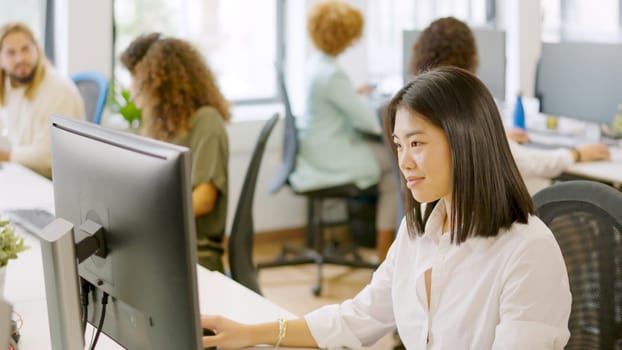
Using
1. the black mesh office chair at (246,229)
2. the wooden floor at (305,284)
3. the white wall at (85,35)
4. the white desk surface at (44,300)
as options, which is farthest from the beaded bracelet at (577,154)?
the white wall at (85,35)

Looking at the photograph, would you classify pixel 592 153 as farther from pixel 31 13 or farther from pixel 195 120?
pixel 31 13

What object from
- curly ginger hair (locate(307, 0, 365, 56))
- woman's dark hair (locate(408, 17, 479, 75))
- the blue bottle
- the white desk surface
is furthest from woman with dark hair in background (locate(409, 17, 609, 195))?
the white desk surface

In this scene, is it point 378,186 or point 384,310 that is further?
point 378,186

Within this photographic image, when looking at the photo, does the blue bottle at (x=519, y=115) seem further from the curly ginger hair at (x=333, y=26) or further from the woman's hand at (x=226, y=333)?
the woman's hand at (x=226, y=333)

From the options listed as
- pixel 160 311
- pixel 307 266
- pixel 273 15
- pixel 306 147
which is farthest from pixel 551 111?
pixel 160 311

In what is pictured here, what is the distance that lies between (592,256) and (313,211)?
3047 mm

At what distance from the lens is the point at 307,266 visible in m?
4.64

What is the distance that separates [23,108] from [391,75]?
2225mm

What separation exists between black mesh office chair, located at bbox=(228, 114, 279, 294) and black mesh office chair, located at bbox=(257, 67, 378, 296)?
4.78 feet

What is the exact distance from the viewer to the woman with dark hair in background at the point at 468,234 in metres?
1.50

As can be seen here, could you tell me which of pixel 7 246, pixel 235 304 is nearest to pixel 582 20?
pixel 235 304

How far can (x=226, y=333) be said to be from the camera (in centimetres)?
175

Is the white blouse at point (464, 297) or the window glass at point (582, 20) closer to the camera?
the white blouse at point (464, 297)

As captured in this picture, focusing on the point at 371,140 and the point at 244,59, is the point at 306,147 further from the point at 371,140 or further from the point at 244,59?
the point at 244,59
